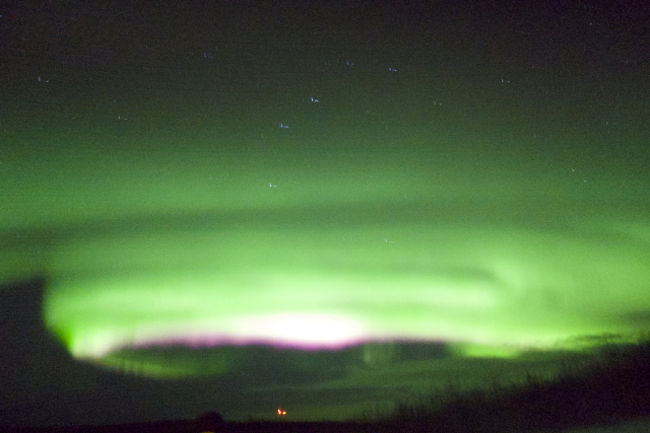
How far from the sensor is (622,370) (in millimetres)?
12531

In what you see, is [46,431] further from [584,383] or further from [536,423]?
[584,383]

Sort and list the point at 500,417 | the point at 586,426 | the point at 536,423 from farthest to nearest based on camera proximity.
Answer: the point at 500,417
the point at 536,423
the point at 586,426

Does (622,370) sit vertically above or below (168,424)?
above

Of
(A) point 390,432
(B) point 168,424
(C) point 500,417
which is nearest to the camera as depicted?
(C) point 500,417

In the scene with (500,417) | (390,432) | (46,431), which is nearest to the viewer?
(500,417)

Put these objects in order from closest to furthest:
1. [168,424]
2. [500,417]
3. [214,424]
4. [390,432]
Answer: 1. [214,424]
2. [500,417]
3. [390,432]
4. [168,424]

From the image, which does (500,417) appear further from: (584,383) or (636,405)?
(636,405)

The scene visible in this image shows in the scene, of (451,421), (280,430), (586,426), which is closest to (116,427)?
(280,430)

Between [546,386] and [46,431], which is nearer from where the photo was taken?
[546,386]

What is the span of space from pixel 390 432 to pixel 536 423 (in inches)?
124

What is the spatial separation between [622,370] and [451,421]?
11.3 feet

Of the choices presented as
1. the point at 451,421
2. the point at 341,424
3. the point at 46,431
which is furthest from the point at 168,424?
the point at 451,421

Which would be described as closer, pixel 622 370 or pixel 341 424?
pixel 622 370

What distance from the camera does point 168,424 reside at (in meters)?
16.1
